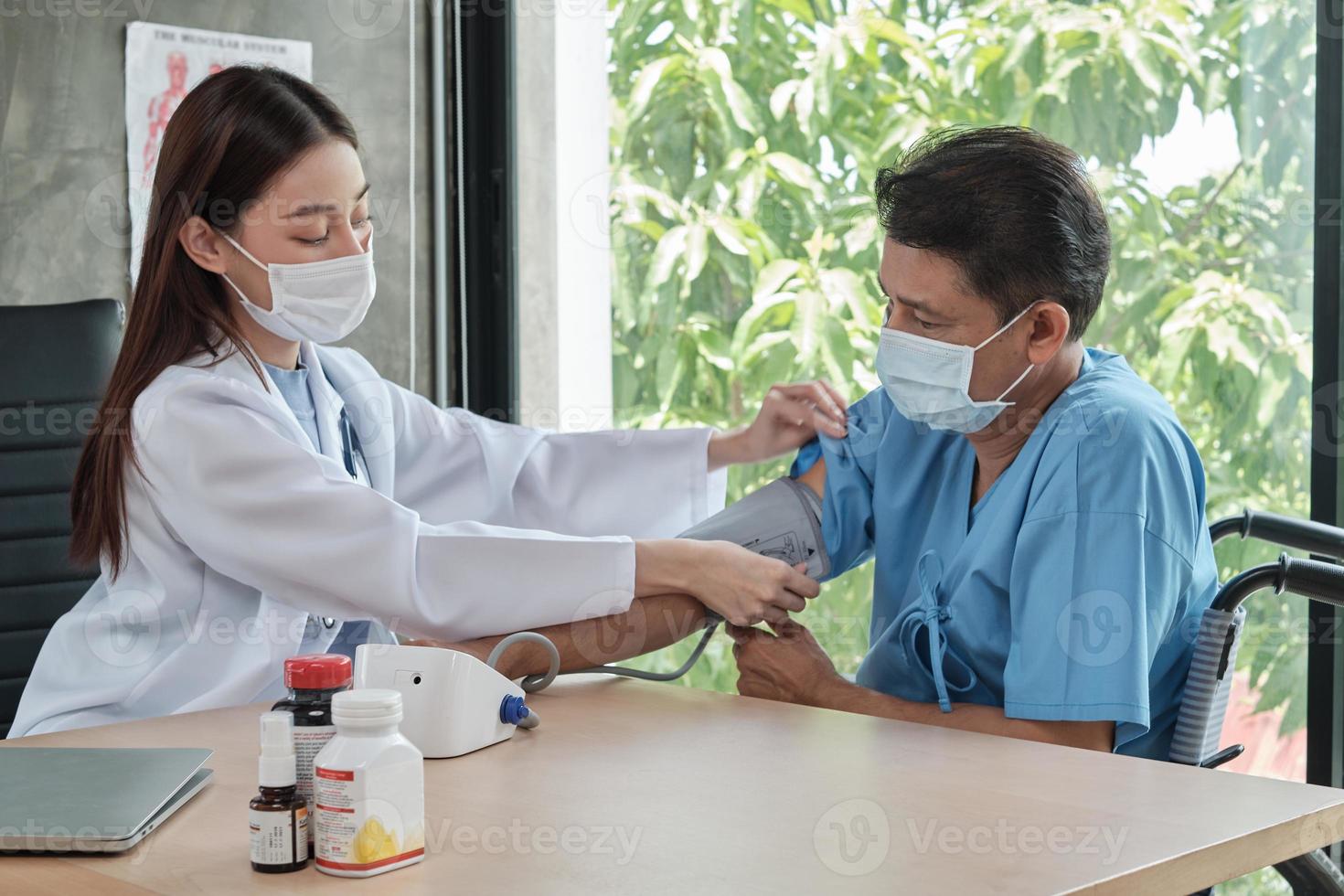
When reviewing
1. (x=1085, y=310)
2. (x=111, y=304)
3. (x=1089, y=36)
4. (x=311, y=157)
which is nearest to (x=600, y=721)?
(x=1085, y=310)

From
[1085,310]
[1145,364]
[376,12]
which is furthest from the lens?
[376,12]

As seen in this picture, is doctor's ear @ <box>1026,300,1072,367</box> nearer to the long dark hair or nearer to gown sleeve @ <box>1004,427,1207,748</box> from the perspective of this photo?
gown sleeve @ <box>1004,427,1207,748</box>

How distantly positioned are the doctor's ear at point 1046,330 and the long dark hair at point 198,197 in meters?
0.92

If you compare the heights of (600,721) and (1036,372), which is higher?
(1036,372)

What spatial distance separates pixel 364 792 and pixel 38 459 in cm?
121

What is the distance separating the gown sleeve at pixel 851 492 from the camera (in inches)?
67.1

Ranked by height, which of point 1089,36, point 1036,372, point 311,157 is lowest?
point 1036,372

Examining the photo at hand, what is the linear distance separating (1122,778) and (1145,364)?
1137 millimetres

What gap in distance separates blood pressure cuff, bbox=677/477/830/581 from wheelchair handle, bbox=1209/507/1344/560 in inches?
18.1

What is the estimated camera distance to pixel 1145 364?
2.07 metres

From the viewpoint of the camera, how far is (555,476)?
2.04 m

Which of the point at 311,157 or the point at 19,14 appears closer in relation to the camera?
the point at 311,157

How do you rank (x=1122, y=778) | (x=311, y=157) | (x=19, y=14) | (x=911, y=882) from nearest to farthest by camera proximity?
(x=911, y=882), (x=1122, y=778), (x=311, y=157), (x=19, y=14)

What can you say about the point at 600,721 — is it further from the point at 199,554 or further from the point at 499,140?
the point at 499,140
